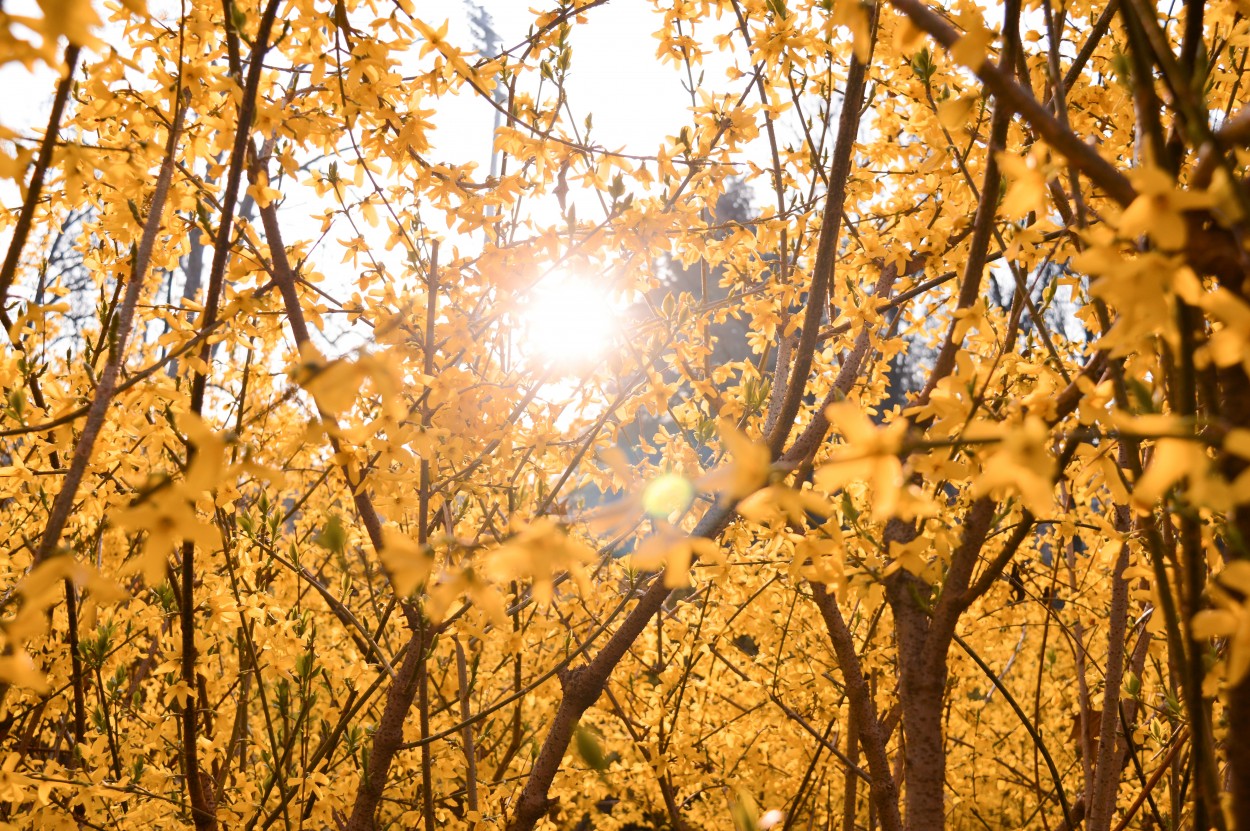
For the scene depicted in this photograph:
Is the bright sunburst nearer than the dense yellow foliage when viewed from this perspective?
No

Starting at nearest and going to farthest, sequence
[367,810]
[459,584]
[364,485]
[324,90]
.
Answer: [459,584] → [364,485] → [324,90] → [367,810]

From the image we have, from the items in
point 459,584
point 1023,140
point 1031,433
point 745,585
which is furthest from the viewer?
point 745,585

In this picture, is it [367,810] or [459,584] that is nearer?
[459,584]

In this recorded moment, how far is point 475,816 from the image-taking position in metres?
2.81

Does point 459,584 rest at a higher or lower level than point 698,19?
lower

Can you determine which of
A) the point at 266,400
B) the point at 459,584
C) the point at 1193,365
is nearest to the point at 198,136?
the point at 459,584

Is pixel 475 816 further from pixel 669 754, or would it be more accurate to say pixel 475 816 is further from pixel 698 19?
pixel 698 19

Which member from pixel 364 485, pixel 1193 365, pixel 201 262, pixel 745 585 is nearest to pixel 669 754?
pixel 745 585

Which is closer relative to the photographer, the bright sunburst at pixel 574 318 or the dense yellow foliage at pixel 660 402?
the dense yellow foliage at pixel 660 402

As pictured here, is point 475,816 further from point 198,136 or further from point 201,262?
point 201,262

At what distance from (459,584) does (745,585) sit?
8.71 ft

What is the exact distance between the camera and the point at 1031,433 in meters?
0.75

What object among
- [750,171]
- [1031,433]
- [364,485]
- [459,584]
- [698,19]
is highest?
[698,19]

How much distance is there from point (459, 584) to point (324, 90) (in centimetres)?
172
